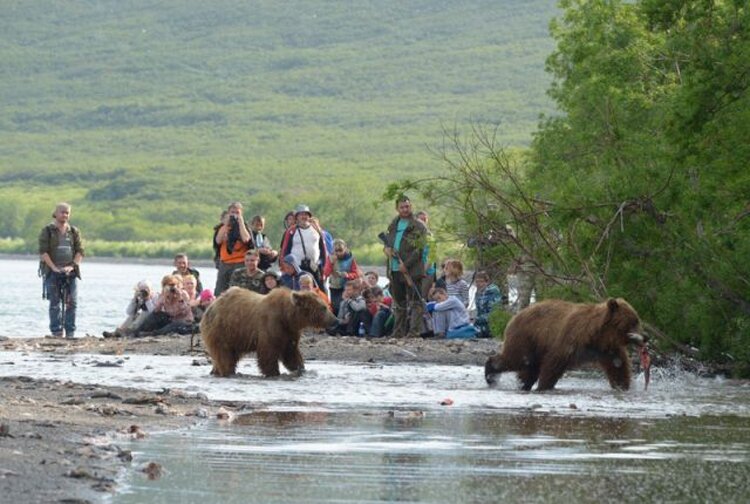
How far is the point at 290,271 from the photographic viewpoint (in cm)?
2455

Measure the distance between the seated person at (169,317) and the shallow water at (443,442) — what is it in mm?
6191

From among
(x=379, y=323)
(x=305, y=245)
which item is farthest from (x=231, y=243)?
(x=379, y=323)

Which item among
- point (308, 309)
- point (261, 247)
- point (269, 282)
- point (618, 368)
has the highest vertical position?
point (261, 247)

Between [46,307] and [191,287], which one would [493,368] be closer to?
[191,287]

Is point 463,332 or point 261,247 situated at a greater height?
point 261,247

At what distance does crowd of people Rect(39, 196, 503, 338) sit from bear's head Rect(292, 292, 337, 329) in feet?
15.8

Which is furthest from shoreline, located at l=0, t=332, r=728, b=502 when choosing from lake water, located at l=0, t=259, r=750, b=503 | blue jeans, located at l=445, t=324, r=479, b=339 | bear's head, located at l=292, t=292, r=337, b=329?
bear's head, located at l=292, t=292, r=337, b=329

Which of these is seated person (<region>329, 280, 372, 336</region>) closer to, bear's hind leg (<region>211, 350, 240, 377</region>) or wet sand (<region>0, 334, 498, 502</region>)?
wet sand (<region>0, 334, 498, 502</region>)

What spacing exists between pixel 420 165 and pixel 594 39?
143m

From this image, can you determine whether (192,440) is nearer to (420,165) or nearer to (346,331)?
(346,331)

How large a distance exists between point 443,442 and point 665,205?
771cm

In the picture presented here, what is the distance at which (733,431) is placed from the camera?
1327cm

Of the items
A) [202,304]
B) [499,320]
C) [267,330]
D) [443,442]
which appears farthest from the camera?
[202,304]

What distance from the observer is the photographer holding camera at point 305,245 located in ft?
81.4
